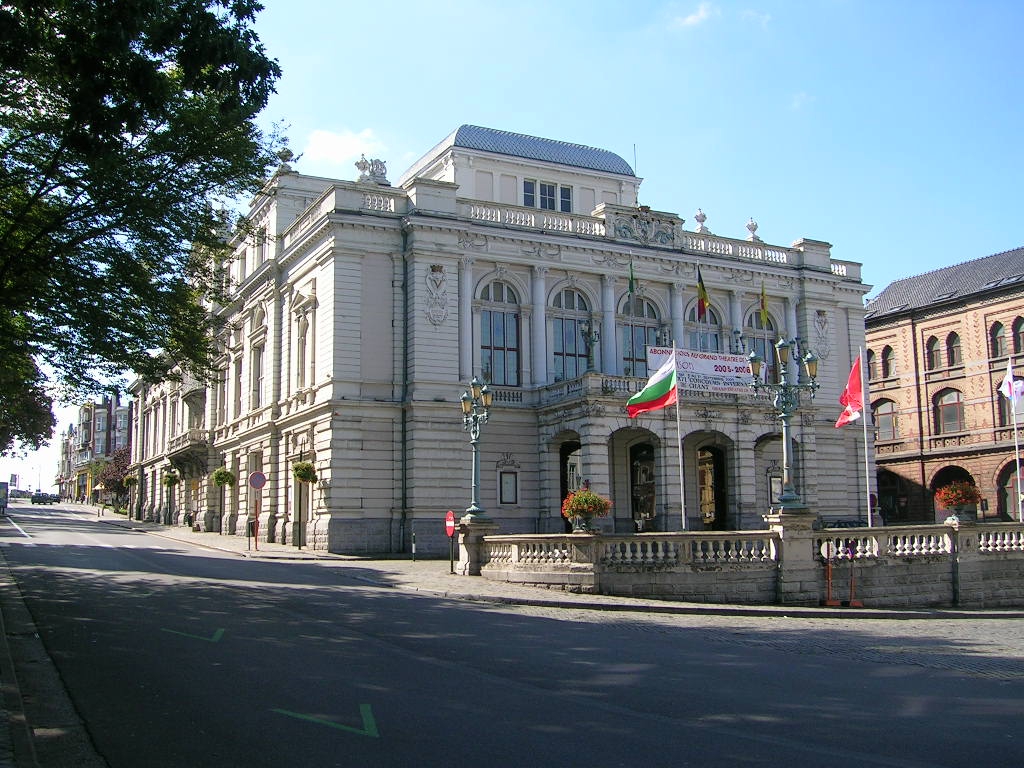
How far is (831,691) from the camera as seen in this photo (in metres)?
11.1

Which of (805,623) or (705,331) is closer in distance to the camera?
(805,623)

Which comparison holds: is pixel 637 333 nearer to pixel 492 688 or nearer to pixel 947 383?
pixel 947 383

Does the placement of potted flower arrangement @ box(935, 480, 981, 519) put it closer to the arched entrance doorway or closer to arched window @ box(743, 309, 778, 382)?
the arched entrance doorway

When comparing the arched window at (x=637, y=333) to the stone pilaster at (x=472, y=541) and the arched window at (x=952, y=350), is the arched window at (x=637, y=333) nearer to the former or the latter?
the stone pilaster at (x=472, y=541)

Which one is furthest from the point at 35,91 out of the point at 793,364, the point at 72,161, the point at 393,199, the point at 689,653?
the point at 793,364

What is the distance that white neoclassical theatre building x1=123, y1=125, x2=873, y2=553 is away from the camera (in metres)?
37.0

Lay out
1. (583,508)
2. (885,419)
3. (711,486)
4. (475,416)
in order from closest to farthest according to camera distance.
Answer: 1. (583,508)
2. (475,416)
3. (711,486)
4. (885,419)

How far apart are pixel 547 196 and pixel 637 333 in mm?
9576

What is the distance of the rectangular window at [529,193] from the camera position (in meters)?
47.3

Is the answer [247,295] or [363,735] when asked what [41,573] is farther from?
[247,295]

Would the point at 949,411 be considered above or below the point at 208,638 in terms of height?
above

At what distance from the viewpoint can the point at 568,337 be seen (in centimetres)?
4175

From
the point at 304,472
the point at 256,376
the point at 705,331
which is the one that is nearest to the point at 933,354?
the point at 705,331

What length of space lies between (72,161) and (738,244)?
3431cm
